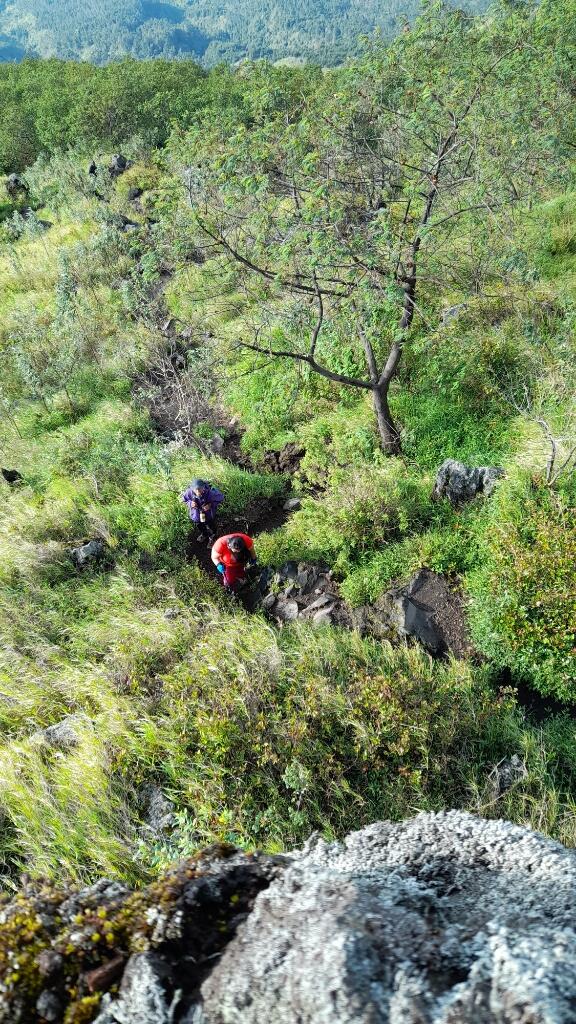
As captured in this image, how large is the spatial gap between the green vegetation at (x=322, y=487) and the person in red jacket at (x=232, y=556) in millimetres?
360

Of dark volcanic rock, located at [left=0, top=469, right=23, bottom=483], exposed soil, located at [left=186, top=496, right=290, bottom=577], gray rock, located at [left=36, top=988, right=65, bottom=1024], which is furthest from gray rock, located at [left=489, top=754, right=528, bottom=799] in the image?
dark volcanic rock, located at [left=0, top=469, right=23, bottom=483]

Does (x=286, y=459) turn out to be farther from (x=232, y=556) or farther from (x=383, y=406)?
(x=232, y=556)

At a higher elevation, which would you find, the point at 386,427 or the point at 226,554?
the point at 386,427

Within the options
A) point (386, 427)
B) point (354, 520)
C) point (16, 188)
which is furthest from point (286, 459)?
point (16, 188)

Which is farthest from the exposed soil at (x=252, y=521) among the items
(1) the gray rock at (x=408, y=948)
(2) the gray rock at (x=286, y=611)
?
(1) the gray rock at (x=408, y=948)

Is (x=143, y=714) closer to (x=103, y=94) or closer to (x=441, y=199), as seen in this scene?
(x=441, y=199)

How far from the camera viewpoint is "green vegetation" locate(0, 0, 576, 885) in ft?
13.8

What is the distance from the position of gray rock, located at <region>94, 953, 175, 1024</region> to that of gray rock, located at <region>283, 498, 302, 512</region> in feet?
20.7

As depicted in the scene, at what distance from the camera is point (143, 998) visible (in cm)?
207

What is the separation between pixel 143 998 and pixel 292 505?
6.48 m

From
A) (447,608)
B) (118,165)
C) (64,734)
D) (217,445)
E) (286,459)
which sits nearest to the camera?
(64,734)

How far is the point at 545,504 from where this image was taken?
6.40 meters

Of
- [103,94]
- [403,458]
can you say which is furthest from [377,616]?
[103,94]

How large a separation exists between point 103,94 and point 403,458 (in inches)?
1112
